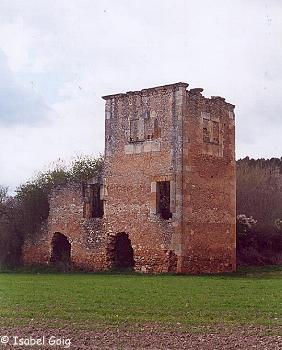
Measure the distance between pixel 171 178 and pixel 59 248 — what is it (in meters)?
7.22

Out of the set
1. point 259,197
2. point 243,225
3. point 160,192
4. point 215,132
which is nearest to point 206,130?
point 215,132

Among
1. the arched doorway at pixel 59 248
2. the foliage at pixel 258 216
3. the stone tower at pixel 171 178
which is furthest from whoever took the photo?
the foliage at pixel 258 216

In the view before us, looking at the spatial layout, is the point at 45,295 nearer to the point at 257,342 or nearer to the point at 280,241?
the point at 257,342

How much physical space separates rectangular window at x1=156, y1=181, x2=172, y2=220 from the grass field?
5.46 m

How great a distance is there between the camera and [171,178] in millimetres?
26812

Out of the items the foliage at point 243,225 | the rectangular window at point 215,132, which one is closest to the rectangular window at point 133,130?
the rectangular window at point 215,132

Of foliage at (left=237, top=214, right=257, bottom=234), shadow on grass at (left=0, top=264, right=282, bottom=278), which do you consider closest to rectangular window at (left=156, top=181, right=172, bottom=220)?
shadow on grass at (left=0, top=264, right=282, bottom=278)

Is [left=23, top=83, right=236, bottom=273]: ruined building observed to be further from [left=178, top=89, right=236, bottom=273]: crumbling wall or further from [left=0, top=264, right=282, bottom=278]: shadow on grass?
[left=0, top=264, right=282, bottom=278]: shadow on grass

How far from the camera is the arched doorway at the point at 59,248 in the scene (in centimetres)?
3075

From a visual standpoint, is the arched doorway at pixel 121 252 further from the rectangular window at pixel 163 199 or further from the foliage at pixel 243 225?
the foliage at pixel 243 225

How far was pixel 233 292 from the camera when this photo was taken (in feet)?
60.4

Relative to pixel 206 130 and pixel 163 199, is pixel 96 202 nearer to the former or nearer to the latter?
pixel 163 199

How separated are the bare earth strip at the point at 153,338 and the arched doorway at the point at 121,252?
1638cm

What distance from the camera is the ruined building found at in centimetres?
2686
